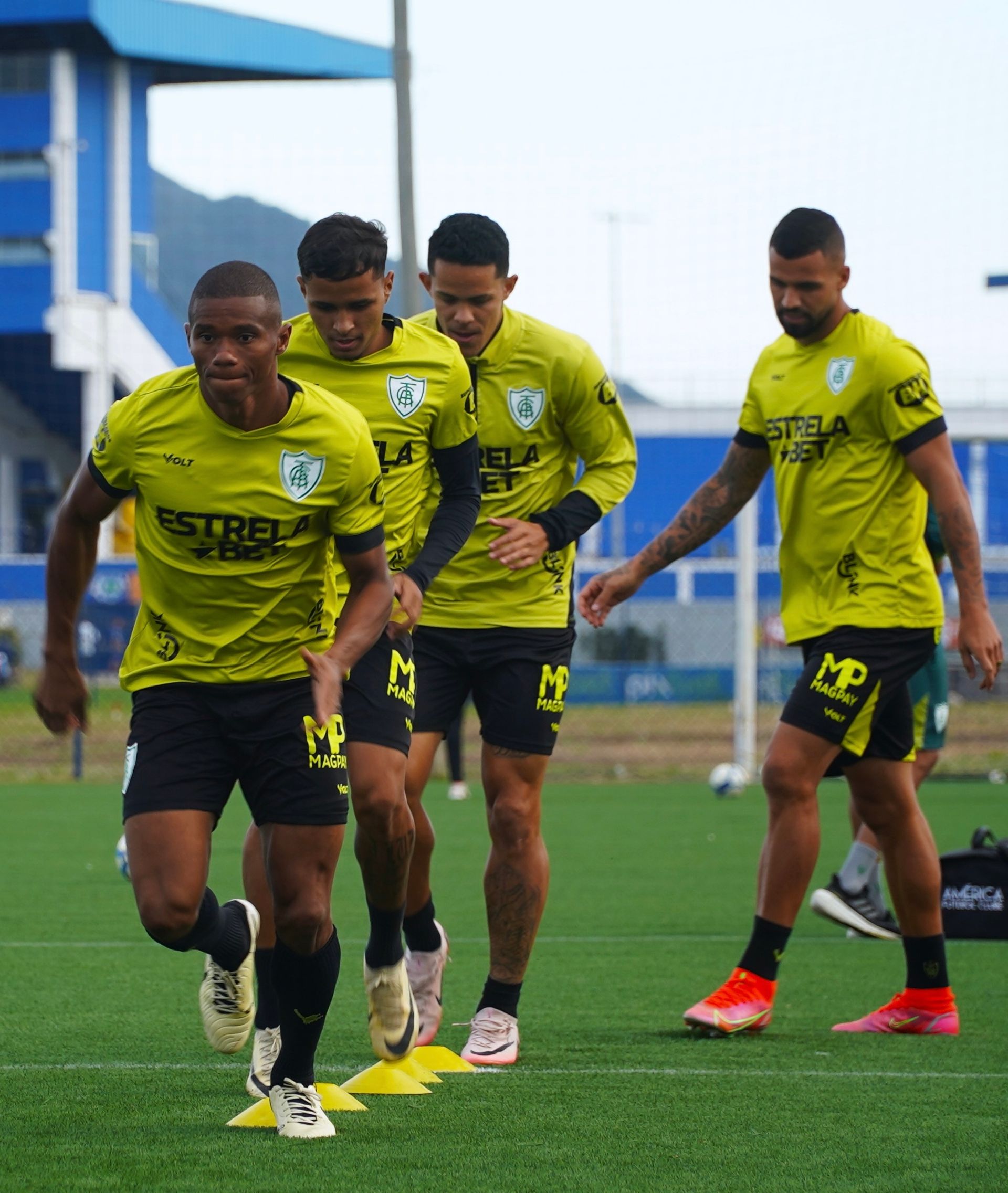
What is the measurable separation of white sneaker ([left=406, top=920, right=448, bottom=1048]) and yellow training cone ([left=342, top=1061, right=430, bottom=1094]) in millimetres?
684

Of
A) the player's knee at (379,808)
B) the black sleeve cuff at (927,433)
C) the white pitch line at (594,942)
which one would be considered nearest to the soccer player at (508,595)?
the player's knee at (379,808)

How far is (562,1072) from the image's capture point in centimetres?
476

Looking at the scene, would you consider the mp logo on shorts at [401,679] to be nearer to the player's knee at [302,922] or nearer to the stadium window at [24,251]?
the player's knee at [302,922]

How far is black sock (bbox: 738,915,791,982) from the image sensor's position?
5.50 meters

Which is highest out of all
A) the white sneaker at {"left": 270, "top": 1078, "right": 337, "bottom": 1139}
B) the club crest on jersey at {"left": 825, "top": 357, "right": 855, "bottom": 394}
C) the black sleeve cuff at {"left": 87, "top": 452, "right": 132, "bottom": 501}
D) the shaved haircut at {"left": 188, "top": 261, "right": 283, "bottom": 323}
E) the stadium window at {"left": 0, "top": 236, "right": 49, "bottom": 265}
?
the stadium window at {"left": 0, "top": 236, "right": 49, "bottom": 265}

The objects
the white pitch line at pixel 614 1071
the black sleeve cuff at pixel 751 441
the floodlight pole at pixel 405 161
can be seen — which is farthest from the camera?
the floodlight pole at pixel 405 161

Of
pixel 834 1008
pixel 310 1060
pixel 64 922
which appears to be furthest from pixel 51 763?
pixel 310 1060

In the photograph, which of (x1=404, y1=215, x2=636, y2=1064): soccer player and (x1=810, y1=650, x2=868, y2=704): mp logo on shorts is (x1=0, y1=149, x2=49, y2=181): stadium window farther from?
(x1=810, y1=650, x2=868, y2=704): mp logo on shorts

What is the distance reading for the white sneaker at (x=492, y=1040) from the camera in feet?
16.1

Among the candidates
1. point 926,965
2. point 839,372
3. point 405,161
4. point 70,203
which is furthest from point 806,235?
point 70,203

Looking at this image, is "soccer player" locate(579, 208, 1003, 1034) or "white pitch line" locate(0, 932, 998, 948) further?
"white pitch line" locate(0, 932, 998, 948)

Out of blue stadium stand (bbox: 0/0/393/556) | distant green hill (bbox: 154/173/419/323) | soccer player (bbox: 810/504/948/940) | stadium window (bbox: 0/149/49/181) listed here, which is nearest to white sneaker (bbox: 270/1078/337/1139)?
soccer player (bbox: 810/504/948/940)

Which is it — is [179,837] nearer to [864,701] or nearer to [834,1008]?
[864,701]

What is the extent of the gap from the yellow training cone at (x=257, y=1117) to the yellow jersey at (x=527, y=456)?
1764 mm
